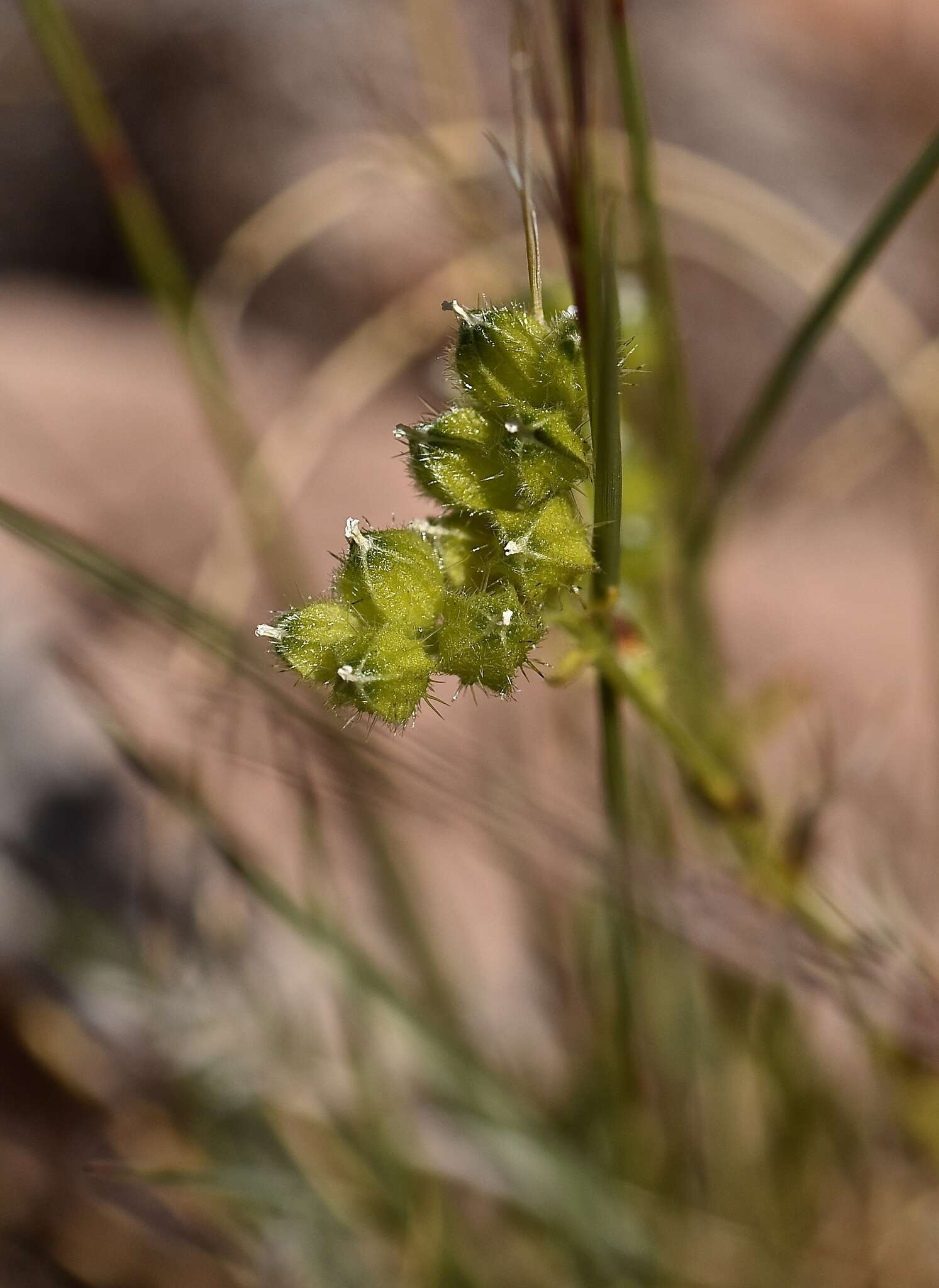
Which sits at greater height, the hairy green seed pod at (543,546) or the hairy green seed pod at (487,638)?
the hairy green seed pod at (543,546)

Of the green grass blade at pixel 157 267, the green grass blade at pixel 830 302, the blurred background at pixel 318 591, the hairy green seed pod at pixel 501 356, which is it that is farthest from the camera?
the blurred background at pixel 318 591

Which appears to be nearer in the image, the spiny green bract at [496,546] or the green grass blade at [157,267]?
the spiny green bract at [496,546]

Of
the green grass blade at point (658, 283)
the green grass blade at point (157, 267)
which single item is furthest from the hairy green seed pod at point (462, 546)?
the green grass blade at point (157, 267)

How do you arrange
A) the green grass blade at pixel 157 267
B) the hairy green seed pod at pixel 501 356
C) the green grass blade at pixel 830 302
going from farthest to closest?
the green grass blade at pixel 157 267 < the green grass blade at pixel 830 302 < the hairy green seed pod at pixel 501 356

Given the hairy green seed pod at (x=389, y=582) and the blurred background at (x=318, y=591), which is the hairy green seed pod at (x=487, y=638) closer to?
the hairy green seed pod at (x=389, y=582)

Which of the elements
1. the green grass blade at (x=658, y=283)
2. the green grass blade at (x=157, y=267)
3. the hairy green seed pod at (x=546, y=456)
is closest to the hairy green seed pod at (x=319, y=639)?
the hairy green seed pod at (x=546, y=456)

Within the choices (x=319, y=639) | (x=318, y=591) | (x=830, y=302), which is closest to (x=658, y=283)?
(x=830, y=302)

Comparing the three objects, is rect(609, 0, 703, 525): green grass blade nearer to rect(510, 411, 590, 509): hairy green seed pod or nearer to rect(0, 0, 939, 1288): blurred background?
rect(0, 0, 939, 1288): blurred background

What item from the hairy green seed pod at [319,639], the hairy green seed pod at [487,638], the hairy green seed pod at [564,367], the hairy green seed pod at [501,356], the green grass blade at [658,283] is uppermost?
the green grass blade at [658,283]

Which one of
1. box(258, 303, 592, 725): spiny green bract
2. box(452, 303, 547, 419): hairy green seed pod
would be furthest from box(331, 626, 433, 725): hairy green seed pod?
box(452, 303, 547, 419): hairy green seed pod
